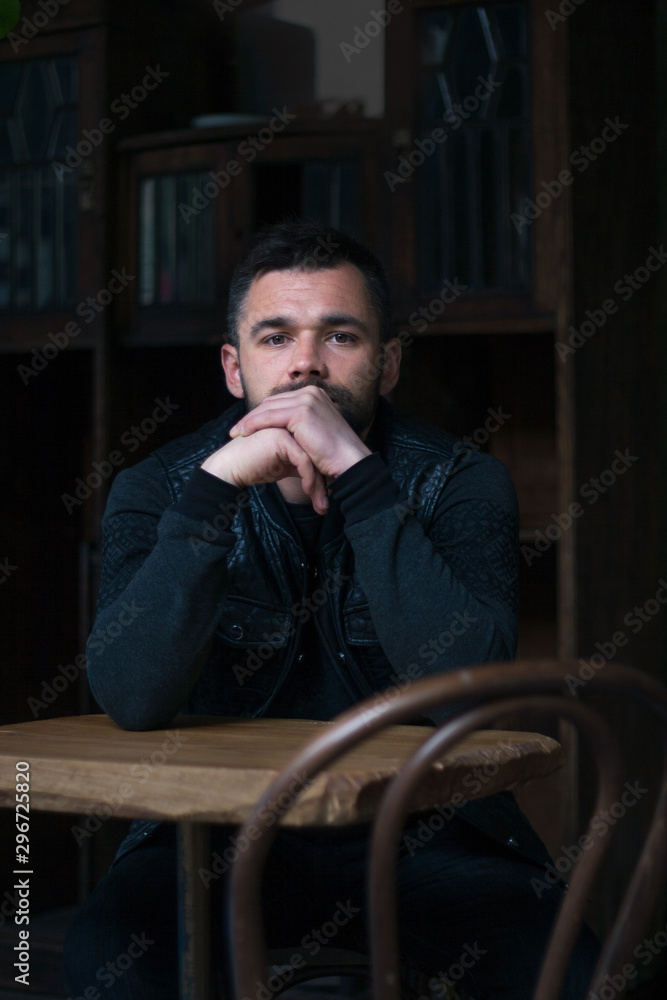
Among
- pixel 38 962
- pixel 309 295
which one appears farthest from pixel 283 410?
pixel 38 962

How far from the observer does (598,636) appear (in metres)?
2.50

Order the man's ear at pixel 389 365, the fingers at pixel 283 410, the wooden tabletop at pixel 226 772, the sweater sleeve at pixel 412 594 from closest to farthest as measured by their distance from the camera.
→ the wooden tabletop at pixel 226 772 < the sweater sleeve at pixel 412 594 < the fingers at pixel 283 410 < the man's ear at pixel 389 365

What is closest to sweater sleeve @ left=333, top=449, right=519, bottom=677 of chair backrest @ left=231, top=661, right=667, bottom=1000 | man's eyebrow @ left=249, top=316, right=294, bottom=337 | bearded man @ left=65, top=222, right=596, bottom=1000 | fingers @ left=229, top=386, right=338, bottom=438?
bearded man @ left=65, top=222, right=596, bottom=1000

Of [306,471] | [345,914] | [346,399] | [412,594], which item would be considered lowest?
[345,914]

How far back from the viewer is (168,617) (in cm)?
147

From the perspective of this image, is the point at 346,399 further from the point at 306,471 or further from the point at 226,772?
the point at 226,772

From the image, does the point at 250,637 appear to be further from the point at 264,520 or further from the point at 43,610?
the point at 43,610

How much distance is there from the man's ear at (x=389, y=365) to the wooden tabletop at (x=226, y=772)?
0.74 meters

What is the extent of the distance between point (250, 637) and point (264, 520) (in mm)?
193

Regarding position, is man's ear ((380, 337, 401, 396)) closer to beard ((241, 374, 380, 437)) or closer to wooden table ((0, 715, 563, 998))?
beard ((241, 374, 380, 437))

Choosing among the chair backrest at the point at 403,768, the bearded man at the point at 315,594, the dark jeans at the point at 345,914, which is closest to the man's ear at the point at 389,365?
the bearded man at the point at 315,594

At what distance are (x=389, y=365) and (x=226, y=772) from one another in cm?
104

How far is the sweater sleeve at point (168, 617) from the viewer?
1.44 metres

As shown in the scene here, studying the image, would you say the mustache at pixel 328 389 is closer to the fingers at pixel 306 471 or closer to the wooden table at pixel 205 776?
the fingers at pixel 306 471
